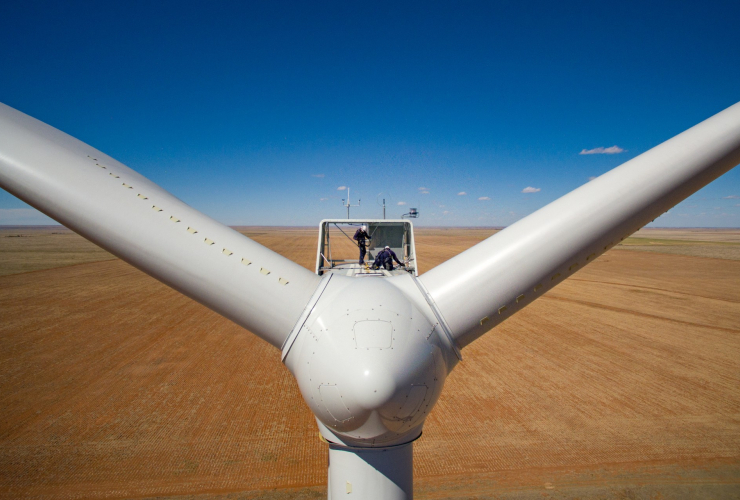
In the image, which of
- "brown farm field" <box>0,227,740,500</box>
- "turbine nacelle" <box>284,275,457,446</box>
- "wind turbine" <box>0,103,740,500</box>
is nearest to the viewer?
"turbine nacelle" <box>284,275,457,446</box>

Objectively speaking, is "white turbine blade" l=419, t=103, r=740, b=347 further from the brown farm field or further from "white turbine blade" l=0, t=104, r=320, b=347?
the brown farm field

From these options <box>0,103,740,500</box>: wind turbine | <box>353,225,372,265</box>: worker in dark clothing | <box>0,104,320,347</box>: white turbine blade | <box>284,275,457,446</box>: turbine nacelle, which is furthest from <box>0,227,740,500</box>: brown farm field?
<box>0,104,320,347</box>: white turbine blade

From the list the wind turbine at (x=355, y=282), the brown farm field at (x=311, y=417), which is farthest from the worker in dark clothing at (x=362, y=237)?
the wind turbine at (x=355, y=282)

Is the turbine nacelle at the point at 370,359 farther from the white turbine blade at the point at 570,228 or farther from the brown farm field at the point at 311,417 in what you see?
the brown farm field at the point at 311,417

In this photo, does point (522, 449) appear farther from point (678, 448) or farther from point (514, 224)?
point (514, 224)

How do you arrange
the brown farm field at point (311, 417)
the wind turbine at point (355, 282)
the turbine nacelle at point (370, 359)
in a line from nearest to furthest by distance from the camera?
the turbine nacelle at point (370, 359) < the wind turbine at point (355, 282) < the brown farm field at point (311, 417)

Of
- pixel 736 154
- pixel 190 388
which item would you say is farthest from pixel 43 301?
pixel 736 154
